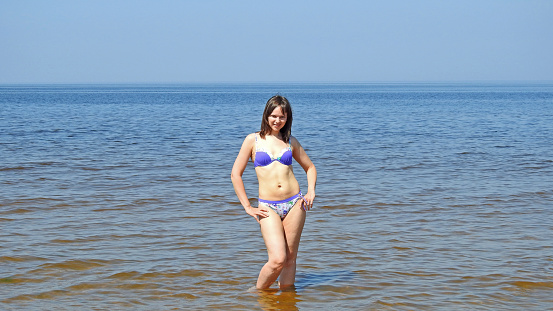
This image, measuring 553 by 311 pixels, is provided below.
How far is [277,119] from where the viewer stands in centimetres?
573

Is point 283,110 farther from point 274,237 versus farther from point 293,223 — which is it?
point 274,237

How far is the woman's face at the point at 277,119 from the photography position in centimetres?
570

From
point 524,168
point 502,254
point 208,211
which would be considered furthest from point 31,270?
point 524,168

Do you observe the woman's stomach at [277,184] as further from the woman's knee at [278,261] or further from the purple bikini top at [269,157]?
the woman's knee at [278,261]

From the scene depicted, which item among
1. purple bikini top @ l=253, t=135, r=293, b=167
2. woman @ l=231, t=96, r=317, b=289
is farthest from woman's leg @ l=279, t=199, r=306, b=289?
purple bikini top @ l=253, t=135, r=293, b=167

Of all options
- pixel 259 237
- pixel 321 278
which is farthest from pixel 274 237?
pixel 259 237

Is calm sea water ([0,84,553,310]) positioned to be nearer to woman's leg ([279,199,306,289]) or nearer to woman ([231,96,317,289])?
woman's leg ([279,199,306,289])

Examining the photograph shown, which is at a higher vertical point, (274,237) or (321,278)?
(274,237)

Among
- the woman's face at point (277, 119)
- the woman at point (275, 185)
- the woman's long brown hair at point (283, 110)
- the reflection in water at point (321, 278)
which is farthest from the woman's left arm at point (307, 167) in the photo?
the reflection in water at point (321, 278)

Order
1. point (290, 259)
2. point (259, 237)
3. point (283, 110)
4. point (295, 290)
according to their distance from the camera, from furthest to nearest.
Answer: point (259, 237) → point (295, 290) → point (290, 259) → point (283, 110)

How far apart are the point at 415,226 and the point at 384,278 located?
8.35 feet

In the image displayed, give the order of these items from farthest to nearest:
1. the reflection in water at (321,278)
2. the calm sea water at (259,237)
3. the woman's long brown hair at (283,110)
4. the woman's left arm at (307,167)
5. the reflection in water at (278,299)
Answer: the reflection in water at (321,278) → the calm sea water at (259,237) → the reflection in water at (278,299) → the woman's left arm at (307,167) → the woman's long brown hair at (283,110)

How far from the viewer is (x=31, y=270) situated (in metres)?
7.00

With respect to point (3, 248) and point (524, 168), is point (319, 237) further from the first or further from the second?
point (524, 168)
